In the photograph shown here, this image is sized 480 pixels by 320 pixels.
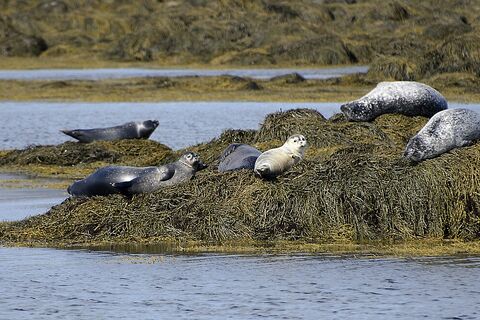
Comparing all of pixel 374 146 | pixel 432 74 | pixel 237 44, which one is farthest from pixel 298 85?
pixel 374 146

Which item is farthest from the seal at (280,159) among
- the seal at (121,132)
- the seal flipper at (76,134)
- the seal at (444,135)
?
the seal flipper at (76,134)

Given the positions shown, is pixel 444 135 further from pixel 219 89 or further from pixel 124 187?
pixel 219 89

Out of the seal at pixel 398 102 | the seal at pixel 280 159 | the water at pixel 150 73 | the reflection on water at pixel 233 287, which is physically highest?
the water at pixel 150 73

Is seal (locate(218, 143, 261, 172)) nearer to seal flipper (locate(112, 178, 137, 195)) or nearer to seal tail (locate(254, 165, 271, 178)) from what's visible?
seal tail (locate(254, 165, 271, 178))

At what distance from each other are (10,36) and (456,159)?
46.7m

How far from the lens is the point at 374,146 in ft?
42.6

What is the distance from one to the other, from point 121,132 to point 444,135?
867 centimetres

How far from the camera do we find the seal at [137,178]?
1125 cm

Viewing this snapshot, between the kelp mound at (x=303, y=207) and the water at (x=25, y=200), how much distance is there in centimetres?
125

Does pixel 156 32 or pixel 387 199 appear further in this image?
pixel 156 32

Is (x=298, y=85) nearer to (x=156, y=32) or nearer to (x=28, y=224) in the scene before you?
(x=156, y=32)

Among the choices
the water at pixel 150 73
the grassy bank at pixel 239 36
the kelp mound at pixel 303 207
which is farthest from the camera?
the water at pixel 150 73

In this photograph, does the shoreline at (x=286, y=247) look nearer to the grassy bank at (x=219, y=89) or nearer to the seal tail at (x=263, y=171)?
the seal tail at (x=263, y=171)

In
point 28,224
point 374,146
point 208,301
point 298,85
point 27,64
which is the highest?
point 27,64
